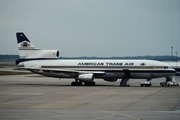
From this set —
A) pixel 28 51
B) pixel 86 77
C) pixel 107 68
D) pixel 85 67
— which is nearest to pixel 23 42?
pixel 28 51

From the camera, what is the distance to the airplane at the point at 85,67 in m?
54.9

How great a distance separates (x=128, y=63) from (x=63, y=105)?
26.1 metres

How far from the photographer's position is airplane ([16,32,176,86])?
180 feet

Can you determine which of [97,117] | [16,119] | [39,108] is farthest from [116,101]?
[16,119]

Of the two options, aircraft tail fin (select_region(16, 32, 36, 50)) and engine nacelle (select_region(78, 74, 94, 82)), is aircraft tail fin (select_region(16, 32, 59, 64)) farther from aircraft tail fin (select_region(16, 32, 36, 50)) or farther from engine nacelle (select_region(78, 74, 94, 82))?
engine nacelle (select_region(78, 74, 94, 82))

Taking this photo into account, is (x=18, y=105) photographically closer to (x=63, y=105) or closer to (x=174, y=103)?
(x=63, y=105)

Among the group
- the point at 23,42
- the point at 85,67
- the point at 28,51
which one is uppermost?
the point at 23,42

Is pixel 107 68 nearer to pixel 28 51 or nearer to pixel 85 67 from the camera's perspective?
pixel 85 67

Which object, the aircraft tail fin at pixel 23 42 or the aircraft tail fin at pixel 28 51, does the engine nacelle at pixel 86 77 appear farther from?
the aircraft tail fin at pixel 23 42

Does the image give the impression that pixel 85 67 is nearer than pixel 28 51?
Yes

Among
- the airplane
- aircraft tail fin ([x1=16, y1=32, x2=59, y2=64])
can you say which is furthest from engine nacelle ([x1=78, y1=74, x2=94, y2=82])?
aircraft tail fin ([x1=16, y1=32, x2=59, y2=64])

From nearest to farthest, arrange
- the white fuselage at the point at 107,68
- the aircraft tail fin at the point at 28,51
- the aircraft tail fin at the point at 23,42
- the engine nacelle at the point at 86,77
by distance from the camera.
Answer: the engine nacelle at the point at 86,77 → the white fuselage at the point at 107,68 → the aircraft tail fin at the point at 28,51 → the aircraft tail fin at the point at 23,42

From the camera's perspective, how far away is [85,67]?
5697 centimetres

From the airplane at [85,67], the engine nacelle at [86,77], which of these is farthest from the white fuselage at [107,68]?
the engine nacelle at [86,77]
